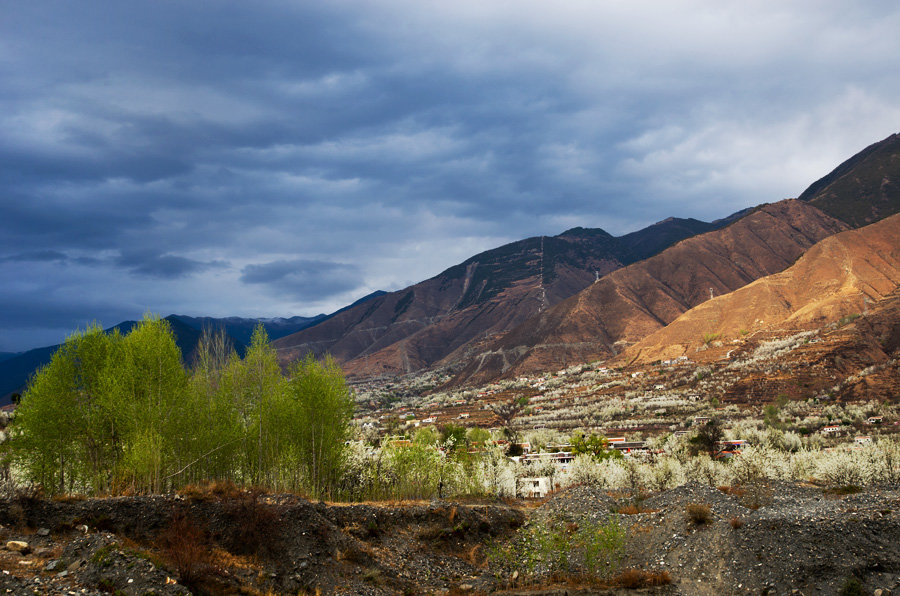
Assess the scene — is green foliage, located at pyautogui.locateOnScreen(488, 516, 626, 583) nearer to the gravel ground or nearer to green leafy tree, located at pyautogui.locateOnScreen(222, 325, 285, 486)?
the gravel ground

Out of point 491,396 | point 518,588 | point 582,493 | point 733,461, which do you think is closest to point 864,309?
point 491,396

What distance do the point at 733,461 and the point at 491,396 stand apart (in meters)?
119

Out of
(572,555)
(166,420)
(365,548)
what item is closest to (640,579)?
(572,555)

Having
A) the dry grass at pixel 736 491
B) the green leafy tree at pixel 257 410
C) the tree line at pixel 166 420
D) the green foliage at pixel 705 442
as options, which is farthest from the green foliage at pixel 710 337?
the green leafy tree at pixel 257 410

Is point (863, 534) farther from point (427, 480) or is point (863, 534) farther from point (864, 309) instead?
point (864, 309)

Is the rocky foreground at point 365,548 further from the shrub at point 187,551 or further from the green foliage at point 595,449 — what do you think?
the green foliage at point 595,449

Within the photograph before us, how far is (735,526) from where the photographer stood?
2489 cm

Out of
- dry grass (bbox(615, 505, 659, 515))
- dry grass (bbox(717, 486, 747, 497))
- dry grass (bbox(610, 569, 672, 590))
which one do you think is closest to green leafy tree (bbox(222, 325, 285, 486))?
dry grass (bbox(615, 505, 659, 515))

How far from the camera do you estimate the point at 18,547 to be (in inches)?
725

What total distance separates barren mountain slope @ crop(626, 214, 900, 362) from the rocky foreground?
141 metres

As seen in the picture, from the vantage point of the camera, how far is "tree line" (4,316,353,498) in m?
30.0

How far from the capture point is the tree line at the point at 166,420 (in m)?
30.0

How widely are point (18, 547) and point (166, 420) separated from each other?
12158 millimetres

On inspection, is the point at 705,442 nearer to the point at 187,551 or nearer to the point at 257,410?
the point at 257,410
